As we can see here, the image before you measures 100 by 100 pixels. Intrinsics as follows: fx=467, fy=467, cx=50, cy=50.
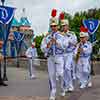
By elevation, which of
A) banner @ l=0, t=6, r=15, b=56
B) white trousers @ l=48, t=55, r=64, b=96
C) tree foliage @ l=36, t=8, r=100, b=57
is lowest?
tree foliage @ l=36, t=8, r=100, b=57

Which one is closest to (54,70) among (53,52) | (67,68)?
(53,52)

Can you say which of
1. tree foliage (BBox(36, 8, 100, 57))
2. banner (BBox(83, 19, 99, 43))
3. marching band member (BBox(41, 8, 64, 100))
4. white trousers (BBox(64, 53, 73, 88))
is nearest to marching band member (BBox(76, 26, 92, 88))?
white trousers (BBox(64, 53, 73, 88))

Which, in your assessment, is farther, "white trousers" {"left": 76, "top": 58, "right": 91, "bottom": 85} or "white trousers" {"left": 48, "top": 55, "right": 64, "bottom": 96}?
"white trousers" {"left": 76, "top": 58, "right": 91, "bottom": 85}

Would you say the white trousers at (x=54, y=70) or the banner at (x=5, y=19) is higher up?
the banner at (x=5, y=19)

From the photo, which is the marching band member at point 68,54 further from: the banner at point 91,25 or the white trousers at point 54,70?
the banner at point 91,25

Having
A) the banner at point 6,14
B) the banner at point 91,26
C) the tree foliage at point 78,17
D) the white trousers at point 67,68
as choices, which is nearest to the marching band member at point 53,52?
the white trousers at point 67,68

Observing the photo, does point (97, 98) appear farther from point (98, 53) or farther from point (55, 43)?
point (98, 53)

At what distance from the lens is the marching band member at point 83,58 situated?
1412 centimetres

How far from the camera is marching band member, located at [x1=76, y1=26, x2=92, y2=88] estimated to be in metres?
14.1

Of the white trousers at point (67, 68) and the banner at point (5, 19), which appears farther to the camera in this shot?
the banner at point (5, 19)

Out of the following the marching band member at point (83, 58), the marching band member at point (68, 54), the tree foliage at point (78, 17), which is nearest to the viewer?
the marching band member at point (68, 54)

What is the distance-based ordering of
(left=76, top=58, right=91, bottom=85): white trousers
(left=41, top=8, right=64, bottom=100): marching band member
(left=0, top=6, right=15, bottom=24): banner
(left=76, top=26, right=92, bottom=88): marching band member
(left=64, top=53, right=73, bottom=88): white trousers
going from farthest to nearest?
1. (left=0, top=6, right=15, bottom=24): banner
2. (left=76, top=58, right=91, bottom=85): white trousers
3. (left=76, top=26, right=92, bottom=88): marching band member
4. (left=64, top=53, right=73, bottom=88): white trousers
5. (left=41, top=8, right=64, bottom=100): marching band member

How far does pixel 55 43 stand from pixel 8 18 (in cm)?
666

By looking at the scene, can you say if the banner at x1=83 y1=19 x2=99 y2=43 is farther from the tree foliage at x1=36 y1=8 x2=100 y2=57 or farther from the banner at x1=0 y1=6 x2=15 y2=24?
the tree foliage at x1=36 y1=8 x2=100 y2=57
